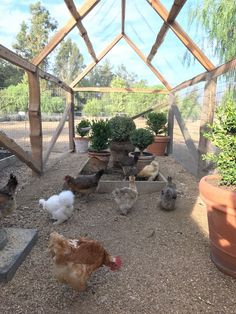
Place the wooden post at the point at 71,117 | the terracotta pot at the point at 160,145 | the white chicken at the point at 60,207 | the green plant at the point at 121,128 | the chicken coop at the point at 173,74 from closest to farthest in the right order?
1. the white chicken at the point at 60,207
2. the chicken coop at the point at 173,74
3. the green plant at the point at 121,128
4. the terracotta pot at the point at 160,145
5. the wooden post at the point at 71,117

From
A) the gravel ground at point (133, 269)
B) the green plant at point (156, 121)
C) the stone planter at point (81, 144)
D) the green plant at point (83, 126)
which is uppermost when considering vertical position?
the green plant at point (156, 121)

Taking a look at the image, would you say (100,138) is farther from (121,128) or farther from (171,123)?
(171,123)

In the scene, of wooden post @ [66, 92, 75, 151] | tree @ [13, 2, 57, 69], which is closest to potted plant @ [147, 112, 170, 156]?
wooden post @ [66, 92, 75, 151]

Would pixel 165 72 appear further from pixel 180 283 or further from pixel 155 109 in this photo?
pixel 180 283

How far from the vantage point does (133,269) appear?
2314 millimetres

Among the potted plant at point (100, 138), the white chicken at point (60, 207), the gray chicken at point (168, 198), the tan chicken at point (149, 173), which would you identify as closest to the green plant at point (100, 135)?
the potted plant at point (100, 138)

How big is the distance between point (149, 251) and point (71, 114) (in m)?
6.67

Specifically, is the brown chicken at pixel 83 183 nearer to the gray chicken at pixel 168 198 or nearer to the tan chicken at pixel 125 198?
the tan chicken at pixel 125 198

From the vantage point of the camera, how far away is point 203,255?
2543 mm

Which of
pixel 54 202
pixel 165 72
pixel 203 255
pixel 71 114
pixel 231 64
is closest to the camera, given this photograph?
pixel 203 255

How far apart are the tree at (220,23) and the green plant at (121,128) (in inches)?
83.4

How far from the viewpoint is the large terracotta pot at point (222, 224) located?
2090 mm

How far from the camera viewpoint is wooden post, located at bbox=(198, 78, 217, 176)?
4855 mm

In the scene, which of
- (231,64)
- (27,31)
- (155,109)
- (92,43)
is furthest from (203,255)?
(27,31)
